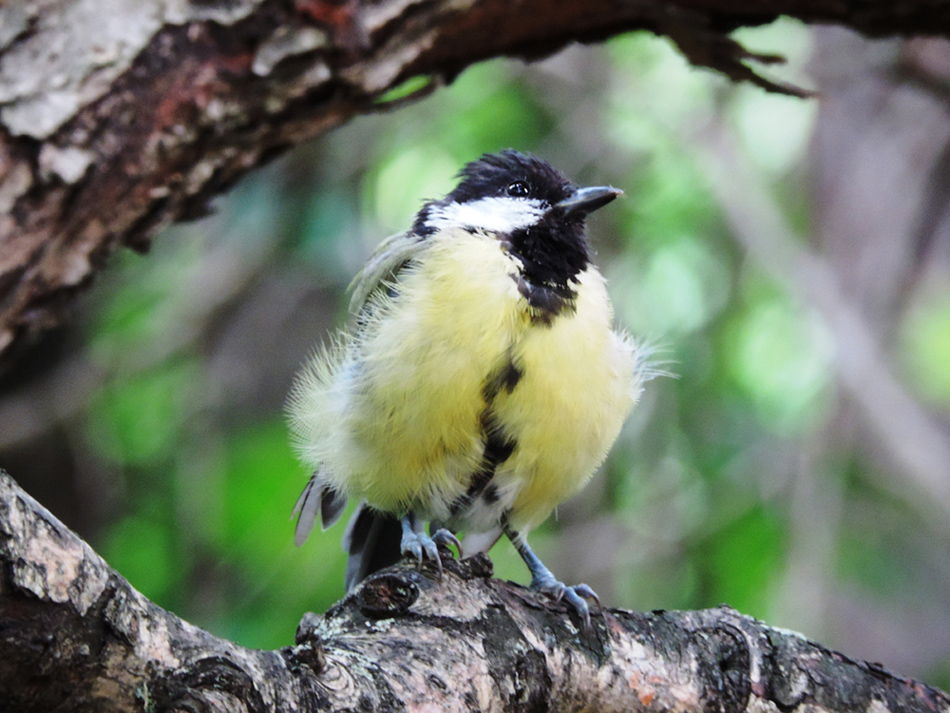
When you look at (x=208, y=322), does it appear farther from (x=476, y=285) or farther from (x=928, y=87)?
(x=928, y=87)

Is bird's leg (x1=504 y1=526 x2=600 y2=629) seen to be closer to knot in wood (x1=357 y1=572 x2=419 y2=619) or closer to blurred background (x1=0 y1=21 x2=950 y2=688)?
knot in wood (x1=357 y1=572 x2=419 y2=619)

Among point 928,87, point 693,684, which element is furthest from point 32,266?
point 928,87

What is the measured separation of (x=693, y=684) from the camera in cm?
183

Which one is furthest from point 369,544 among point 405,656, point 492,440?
point 405,656

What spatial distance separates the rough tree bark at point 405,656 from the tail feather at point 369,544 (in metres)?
0.86

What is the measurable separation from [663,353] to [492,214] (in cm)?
107

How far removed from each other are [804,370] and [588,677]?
9.77 feet

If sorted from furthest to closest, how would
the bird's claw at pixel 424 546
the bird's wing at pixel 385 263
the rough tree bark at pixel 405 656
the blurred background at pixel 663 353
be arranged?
the blurred background at pixel 663 353 < the bird's wing at pixel 385 263 < the bird's claw at pixel 424 546 < the rough tree bark at pixel 405 656

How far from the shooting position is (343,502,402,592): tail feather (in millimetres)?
2654

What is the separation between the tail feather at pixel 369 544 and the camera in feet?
8.71

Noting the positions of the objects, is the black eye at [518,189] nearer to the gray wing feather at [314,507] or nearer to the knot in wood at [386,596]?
the gray wing feather at [314,507]

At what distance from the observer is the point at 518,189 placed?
2533mm

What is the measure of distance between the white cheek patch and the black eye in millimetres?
17

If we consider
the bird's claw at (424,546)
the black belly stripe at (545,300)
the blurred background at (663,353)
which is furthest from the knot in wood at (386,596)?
the blurred background at (663,353)
